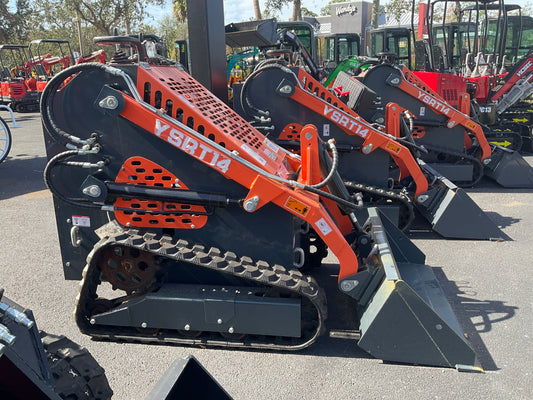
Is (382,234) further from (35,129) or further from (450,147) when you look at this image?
(35,129)

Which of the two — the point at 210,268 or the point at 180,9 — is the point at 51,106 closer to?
the point at 210,268

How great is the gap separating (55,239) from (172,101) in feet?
10.9

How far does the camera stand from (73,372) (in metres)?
2.36

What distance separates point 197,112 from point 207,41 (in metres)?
2.30

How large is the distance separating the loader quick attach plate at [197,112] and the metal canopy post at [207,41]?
1686 mm

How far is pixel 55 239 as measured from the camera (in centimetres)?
606

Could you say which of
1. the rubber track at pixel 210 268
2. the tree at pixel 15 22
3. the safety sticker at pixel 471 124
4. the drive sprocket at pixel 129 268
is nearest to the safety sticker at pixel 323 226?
the rubber track at pixel 210 268

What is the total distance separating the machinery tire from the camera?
7.45ft

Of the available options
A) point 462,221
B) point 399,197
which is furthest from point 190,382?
point 462,221

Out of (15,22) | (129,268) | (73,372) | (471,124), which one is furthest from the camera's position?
(15,22)

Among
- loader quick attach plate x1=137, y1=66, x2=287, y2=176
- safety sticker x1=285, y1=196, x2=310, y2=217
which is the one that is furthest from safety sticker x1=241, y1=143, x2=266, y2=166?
safety sticker x1=285, y1=196, x2=310, y2=217

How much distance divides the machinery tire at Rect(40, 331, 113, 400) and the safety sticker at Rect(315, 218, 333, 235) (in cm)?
178

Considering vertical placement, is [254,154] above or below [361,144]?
above

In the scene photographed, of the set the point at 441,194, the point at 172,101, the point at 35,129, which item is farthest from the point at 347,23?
the point at 172,101
